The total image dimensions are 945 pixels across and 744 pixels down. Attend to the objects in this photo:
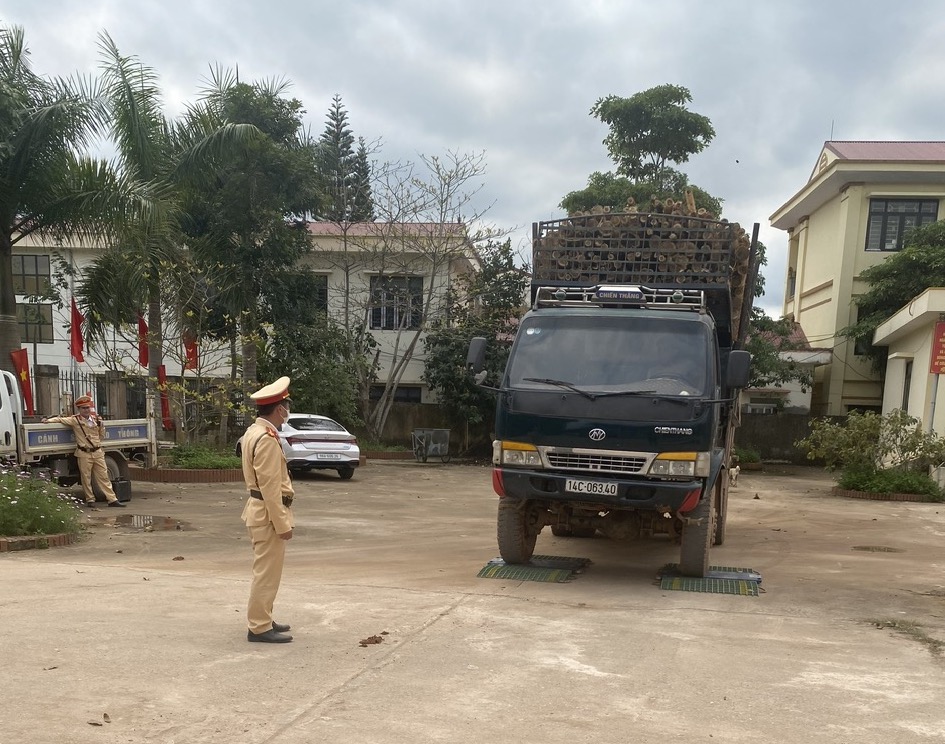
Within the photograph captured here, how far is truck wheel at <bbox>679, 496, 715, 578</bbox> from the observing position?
797 centimetres

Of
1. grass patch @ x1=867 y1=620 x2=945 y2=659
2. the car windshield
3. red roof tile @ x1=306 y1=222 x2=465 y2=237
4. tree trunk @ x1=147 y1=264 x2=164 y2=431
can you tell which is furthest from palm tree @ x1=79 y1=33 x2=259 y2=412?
grass patch @ x1=867 y1=620 x2=945 y2=659

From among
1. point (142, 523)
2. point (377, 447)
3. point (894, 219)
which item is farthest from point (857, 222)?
point (142, 523)

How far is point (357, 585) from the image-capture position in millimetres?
7707

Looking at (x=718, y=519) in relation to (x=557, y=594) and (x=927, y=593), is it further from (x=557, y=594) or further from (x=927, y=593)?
(x=557, y=594)

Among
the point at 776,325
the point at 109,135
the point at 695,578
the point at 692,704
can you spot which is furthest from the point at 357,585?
the point at 776,325

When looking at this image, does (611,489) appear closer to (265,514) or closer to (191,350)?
(265,514)

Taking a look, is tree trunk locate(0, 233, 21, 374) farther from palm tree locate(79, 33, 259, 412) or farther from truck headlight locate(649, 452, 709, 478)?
truck headlight locate(649, 452, 709, 478)

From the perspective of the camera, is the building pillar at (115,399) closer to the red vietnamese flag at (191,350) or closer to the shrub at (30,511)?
the red vietnamese flag at (191,350)

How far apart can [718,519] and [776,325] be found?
48.8 ft

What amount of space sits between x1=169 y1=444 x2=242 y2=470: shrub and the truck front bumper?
423 inches

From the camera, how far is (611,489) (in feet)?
24.5

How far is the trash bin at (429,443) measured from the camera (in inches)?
929

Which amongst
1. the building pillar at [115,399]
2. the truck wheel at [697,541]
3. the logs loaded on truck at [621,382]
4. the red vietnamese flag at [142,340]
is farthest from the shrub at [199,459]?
the truck wheel at [697,541]

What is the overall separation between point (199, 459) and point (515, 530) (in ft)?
34.7
